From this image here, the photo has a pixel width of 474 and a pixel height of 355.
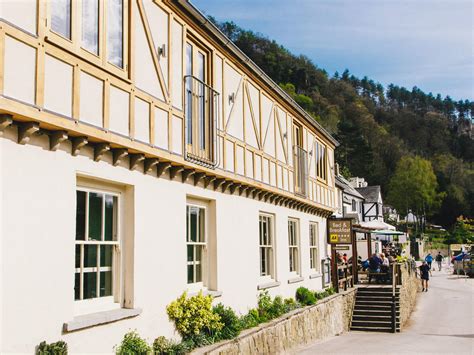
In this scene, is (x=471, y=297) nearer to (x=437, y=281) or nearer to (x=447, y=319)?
(x=447, y=319)

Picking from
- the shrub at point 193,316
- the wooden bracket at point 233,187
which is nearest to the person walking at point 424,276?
the wooden bracket at point 233,187

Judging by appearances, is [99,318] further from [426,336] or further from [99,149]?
[426,336]

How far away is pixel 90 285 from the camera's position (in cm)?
702

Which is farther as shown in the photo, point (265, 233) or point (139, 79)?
point (265, 233)

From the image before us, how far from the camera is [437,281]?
3859 cm

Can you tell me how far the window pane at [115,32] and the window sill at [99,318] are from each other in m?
3.47

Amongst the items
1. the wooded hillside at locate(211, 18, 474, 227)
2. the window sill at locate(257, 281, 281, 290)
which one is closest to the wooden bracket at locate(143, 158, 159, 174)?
the window sill at locate(257, 281, 281, 290)

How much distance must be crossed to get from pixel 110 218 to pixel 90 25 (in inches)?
106

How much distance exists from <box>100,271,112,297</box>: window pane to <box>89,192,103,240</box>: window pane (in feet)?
1.86

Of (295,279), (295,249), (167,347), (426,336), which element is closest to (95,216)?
(167,347)

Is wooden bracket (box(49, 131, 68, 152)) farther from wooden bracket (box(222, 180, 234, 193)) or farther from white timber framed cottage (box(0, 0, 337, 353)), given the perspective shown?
wooden bracket (box(222, 180, 234, 193))

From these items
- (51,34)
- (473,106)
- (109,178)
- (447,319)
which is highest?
(473,106)

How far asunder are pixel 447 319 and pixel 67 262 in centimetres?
1943

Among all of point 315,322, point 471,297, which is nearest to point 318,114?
point 471,297
